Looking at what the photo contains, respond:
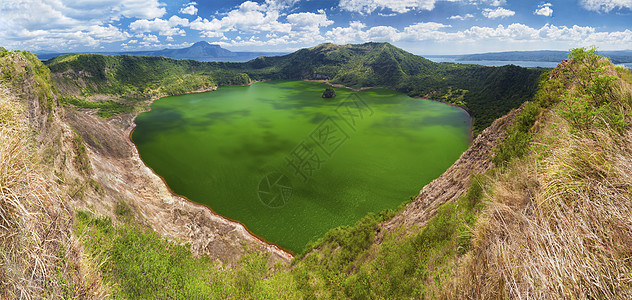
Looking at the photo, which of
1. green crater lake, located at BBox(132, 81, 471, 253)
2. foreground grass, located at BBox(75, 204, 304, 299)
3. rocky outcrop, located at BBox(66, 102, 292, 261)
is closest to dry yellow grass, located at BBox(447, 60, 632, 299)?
foreground grass, located at BBox(75, 204, 304, 299)

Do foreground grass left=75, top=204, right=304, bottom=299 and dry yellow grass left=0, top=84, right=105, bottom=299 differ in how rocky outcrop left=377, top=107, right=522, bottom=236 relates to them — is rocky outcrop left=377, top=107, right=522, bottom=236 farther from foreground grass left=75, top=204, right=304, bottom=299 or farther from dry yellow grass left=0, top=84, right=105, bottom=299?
dry yellow grass left=0, top=84, right=105, bottom=299

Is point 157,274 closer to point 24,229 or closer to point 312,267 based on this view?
point 312,267

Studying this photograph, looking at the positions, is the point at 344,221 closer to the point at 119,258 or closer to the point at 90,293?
the point at 119,258

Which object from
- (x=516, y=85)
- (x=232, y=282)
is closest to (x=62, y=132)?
(x=232, y=282)

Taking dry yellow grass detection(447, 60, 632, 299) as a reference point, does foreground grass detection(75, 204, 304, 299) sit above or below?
below

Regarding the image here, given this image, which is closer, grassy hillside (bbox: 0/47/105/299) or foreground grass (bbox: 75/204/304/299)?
grassy hillside (bbox: 0/47/105/299)

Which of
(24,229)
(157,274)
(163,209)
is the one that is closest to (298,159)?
(163,209)

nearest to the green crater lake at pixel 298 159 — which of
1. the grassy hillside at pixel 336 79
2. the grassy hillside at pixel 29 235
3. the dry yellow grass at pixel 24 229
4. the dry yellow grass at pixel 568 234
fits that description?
the grassy hillside at pixel 336 79
